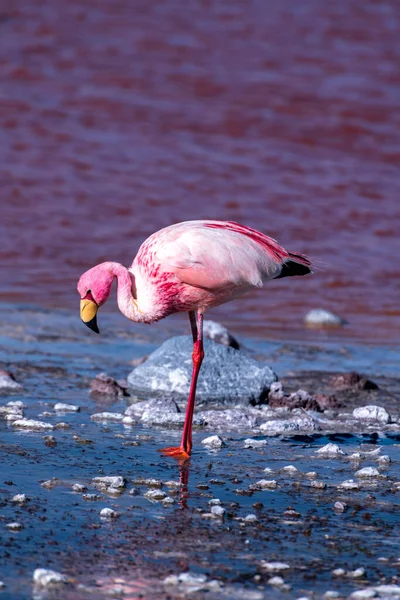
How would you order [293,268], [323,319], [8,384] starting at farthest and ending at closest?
[323,319]
[8,384]
[293,268]

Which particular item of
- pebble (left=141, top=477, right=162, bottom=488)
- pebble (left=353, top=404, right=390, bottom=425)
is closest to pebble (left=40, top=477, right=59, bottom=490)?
pebble (left=141, top=477, right=162, bottom=488)

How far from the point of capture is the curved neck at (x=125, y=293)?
594 cm

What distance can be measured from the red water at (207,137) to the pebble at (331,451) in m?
4.85

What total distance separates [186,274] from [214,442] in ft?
3.08

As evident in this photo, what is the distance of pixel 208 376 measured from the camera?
6953 millimetres

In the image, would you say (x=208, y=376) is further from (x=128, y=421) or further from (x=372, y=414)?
(x=372, y=414)

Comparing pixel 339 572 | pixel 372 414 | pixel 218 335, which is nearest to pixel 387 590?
pixel 339 572

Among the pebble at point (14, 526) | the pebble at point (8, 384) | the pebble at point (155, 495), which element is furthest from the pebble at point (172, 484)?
the pebble at point (8, 384)

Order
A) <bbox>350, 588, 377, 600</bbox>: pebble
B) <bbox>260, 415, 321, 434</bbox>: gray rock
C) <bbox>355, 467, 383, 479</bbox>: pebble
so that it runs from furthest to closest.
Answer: <bbox>260, 415, 321, 434</bbox>: gray rock
<bbox>355, 467, 383, 479</bbox>: pebble
<bbox>350, 588, 377, 600</bbox>: pebble

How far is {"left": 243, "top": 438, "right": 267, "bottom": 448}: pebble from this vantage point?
18.5 ft

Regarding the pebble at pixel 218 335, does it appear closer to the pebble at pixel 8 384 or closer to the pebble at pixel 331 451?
the pebble at pixel 8 384

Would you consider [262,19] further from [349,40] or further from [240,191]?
[240,191]

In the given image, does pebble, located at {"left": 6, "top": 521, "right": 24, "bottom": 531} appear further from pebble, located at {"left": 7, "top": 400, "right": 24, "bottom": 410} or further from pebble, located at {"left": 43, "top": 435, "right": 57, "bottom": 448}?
pebble, located at {"left": 7, "top": 400, "right": 24, "bottom": 410}

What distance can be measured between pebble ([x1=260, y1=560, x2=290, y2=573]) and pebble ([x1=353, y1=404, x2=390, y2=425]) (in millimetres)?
2807
